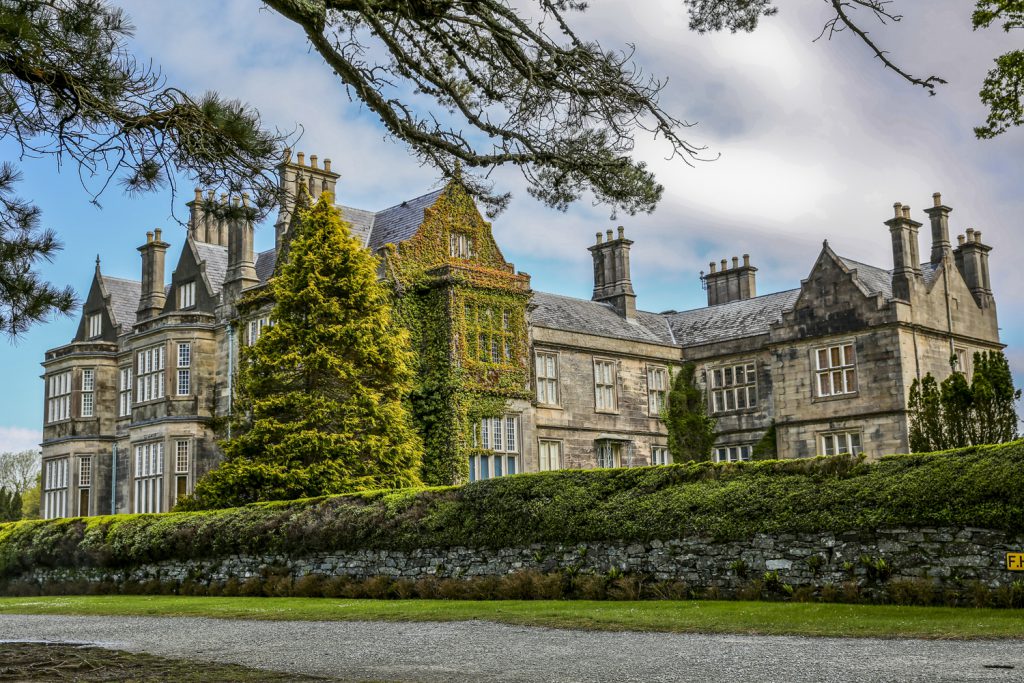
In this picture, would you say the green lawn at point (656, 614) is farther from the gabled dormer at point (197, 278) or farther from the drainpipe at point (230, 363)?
the gabled dormer at point (197, 278)

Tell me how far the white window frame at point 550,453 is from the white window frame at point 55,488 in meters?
14.8

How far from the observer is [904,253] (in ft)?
101

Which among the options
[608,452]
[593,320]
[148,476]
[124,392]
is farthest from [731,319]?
[124,392]

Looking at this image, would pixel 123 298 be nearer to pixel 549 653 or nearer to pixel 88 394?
pixel 88 394

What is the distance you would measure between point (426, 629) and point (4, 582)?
57.4 feet

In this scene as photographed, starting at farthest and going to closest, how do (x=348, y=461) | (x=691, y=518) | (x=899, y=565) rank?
(x=348, y=461) → (x=691, y=518) → (x=899, y=565)

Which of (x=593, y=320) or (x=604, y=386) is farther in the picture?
(x=593, y=320)

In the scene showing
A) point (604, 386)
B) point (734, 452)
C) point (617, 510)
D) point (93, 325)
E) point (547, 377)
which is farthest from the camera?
point (93, 325)

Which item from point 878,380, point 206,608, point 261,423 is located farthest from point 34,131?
point 878,380

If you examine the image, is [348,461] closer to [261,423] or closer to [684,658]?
[261,423]

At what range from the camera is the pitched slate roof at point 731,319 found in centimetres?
3591

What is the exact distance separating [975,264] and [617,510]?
21665 mm

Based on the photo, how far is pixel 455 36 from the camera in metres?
9.88

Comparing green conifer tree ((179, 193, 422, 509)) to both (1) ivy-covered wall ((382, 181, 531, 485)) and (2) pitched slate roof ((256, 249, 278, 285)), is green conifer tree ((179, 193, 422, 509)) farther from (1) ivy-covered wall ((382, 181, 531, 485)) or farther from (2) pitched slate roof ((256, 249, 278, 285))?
(2) pitched slate roof ((256, 249, 278, 285))
